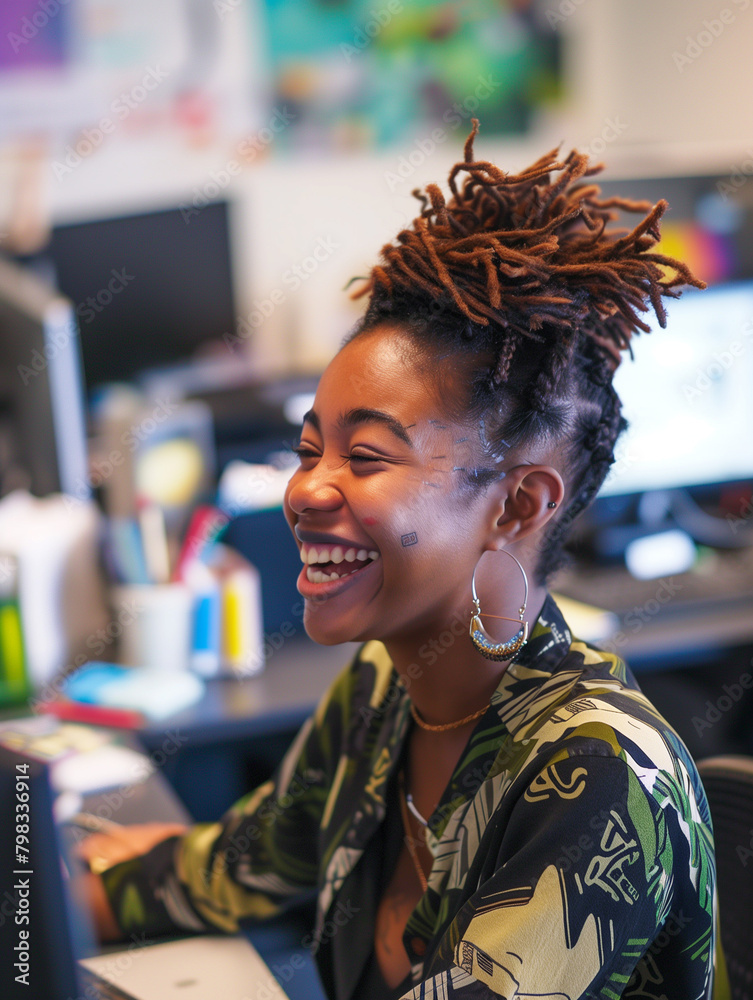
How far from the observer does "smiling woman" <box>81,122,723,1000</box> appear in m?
0.67

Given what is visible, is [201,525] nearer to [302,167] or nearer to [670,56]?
[302,167]

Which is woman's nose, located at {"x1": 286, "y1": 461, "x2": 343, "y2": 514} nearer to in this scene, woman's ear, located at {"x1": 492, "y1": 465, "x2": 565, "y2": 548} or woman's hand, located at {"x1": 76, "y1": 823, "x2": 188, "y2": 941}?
woman's ear, located at {"x1": 492, "y1": 465, "x2": 565, "y2": 548}

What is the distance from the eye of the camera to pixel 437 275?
2.56 feet

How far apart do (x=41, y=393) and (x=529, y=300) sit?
1.25 m

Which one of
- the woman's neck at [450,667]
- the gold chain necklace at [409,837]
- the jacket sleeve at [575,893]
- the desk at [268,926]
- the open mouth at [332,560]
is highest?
the open mouth at [332,560]

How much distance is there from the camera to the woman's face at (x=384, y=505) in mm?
757

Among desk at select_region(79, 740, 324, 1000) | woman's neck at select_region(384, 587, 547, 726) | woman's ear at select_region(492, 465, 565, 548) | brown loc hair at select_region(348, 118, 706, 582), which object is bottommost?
desk at select_region(79, 740, 324, 1000)

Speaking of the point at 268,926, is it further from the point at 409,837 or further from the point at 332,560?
the point at 332,560

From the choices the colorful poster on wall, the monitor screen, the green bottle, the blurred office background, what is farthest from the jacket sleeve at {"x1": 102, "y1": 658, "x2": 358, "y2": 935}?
the colorful poster on wall

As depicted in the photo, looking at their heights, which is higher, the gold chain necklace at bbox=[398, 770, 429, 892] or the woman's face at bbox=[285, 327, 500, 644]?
the woman's face at bbox=[285, 327, 500, 644]

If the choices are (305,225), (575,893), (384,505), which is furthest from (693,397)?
(305,225)

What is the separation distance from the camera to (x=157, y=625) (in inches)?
61.7

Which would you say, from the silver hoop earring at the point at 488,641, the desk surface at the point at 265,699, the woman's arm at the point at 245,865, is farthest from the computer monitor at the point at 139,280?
the silver hoop earring at the point at 488,641

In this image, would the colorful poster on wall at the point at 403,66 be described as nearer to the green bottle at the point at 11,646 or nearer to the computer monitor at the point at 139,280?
the computer monitor at the point at 139,280
